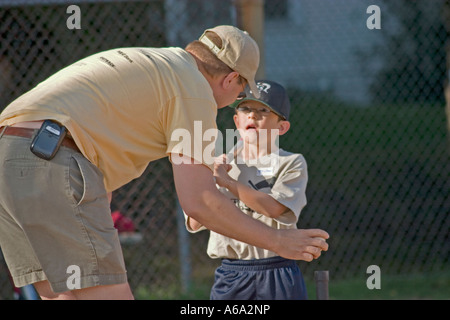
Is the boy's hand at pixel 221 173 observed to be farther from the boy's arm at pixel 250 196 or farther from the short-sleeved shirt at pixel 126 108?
the short-sleeved shirt at pixel 126 108

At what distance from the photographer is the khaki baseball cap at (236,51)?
295 cm

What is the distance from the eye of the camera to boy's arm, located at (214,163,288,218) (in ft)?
11.2

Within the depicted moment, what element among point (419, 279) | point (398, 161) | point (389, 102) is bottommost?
point (419, 279)

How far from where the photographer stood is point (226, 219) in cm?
265

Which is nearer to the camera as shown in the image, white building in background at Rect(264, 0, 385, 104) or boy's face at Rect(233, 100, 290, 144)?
boy's face at Rect(233, 100, 290, 144)

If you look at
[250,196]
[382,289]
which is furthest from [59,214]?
[382,289]

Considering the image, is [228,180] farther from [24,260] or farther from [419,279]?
[419,279]

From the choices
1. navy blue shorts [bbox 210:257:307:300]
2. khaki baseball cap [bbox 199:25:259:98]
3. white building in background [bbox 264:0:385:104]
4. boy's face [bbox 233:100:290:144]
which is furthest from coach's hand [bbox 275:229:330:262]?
white building in background [bbox 264:0:385:104]

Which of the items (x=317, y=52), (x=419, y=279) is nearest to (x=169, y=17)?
(x=317, y=52)

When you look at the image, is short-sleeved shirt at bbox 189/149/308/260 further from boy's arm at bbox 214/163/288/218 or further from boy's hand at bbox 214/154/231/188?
boy's hand at bbox 214/154/231/188

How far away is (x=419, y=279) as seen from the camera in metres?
6.73

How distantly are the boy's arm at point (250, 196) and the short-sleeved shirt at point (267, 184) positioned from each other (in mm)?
89
